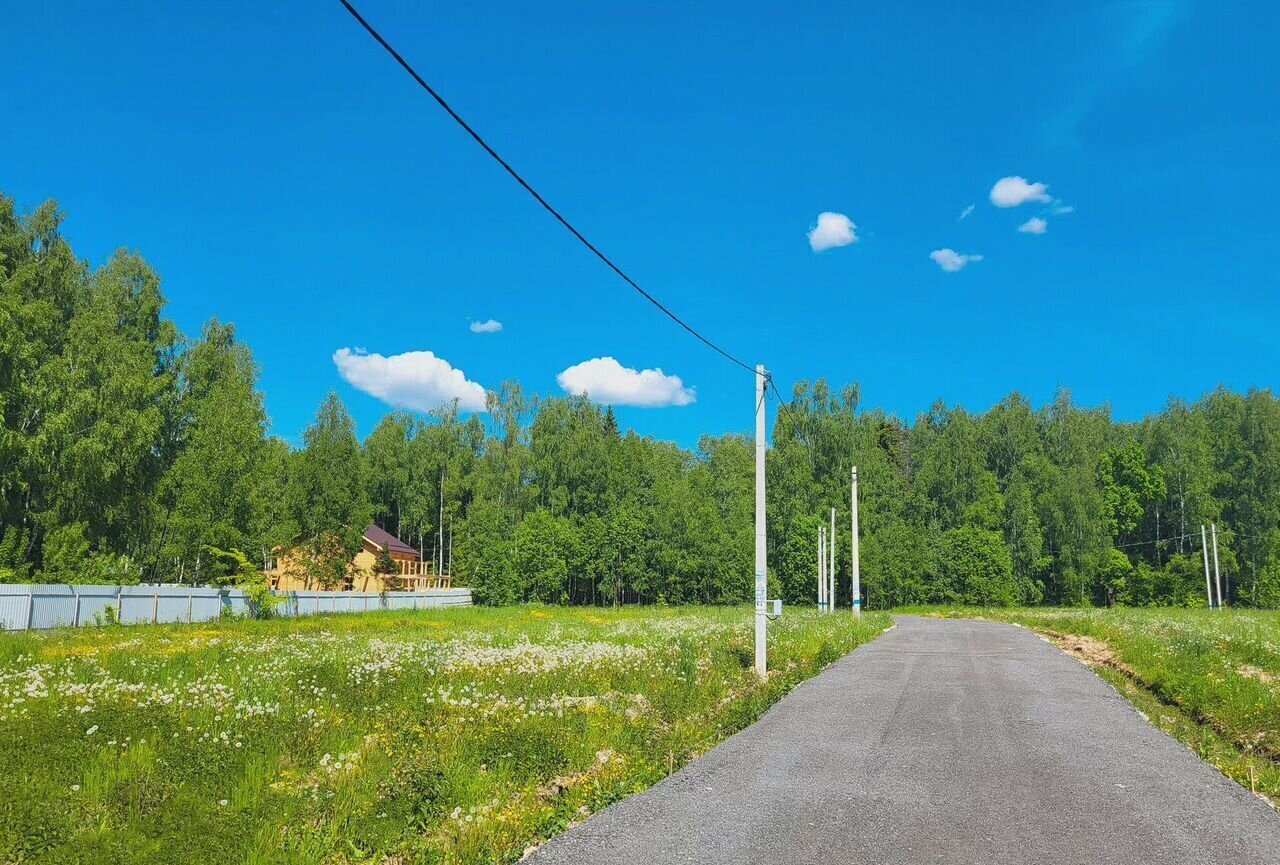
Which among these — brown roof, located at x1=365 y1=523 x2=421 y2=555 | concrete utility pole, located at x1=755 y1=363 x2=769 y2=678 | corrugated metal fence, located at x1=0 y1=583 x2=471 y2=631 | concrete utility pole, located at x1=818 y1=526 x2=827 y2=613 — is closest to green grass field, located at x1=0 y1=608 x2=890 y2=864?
concrete utility pole, located at x1=755 y1=363 x2=769 y2=678

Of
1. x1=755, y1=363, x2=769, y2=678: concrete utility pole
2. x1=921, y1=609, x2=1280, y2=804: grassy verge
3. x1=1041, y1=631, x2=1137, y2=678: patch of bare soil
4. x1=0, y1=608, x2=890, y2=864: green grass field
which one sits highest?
x1=755, y1=363, x2=769, y2=678: concrete utility pole

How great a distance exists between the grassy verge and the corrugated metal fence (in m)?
32.5

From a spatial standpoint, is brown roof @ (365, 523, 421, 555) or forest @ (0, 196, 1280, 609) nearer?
forest @ (0, 196, 1280, 609)

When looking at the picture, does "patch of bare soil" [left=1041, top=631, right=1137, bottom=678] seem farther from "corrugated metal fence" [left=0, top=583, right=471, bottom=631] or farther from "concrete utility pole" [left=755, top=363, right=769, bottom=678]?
"corrugated metal fence" [left=0, top=583, right=471, bottom=631]

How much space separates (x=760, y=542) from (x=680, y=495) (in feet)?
190

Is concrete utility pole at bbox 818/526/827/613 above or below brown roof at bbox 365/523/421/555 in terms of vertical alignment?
below

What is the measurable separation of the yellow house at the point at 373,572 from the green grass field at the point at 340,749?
48879mm

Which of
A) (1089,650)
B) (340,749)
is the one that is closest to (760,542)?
(340,749)

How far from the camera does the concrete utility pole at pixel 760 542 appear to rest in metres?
15.5

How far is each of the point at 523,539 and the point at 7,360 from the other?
3934 cm

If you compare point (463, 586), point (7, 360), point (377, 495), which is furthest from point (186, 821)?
point (377, 495)

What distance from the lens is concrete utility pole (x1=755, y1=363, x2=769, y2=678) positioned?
50.8 ft

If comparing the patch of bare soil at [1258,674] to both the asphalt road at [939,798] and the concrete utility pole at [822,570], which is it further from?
the concrete utility pole at [822,570]

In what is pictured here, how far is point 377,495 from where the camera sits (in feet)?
273
